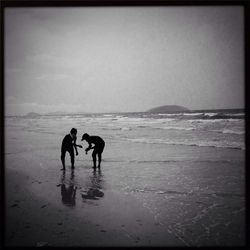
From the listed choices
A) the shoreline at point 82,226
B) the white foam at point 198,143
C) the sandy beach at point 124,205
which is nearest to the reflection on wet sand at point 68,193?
the sandy beach at point 124,205

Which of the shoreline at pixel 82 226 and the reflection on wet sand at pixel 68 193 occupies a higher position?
the reflection on wet sand at pixel 68 193

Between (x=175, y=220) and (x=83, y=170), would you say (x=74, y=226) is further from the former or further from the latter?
(x=83, y=170)

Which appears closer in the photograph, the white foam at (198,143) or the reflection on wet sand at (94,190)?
the reflection on wet sand at (94,190)

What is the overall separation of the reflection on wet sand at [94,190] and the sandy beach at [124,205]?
1cm

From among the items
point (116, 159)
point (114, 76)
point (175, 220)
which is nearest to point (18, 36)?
point (114, 76)

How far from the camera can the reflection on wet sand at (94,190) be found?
8.77 feet

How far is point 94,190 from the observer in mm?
2869

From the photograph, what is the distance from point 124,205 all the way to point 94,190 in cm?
53

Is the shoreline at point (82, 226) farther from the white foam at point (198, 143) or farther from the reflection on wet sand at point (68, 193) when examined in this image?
the white foam at point (198, 143)

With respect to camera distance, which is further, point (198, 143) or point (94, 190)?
point (198, 143)

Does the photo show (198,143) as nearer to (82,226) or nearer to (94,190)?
(94,190)

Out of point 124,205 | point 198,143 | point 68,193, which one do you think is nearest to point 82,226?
point 124,205

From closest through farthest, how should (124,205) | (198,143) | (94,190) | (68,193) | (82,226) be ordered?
(82,226), (124,205), (68,193), (94,190), (198,143)
